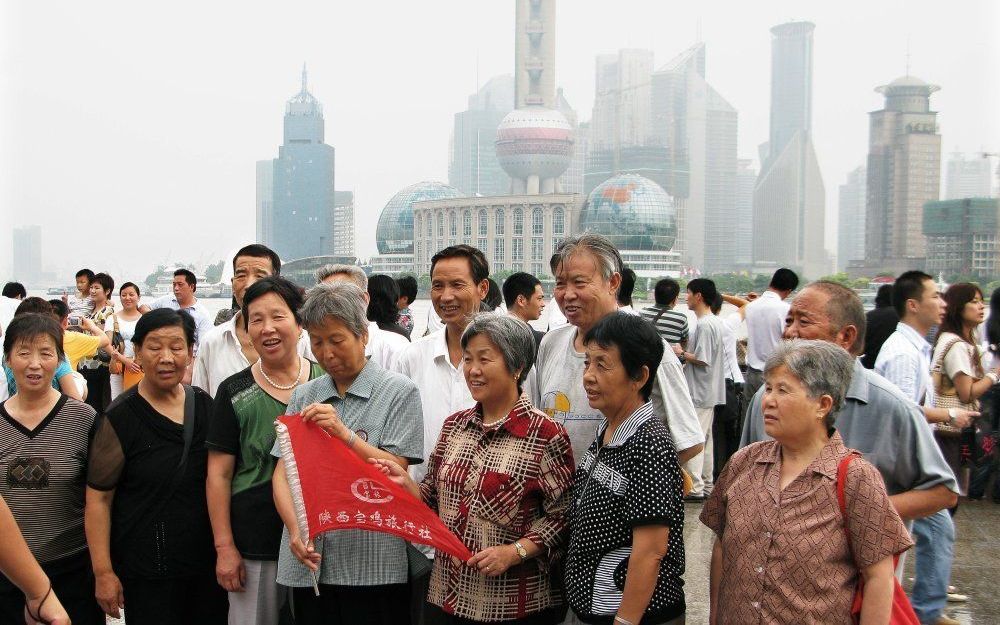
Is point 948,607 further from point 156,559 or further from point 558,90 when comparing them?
point 558,90

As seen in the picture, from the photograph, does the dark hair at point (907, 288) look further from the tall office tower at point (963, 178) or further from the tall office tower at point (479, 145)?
the tall office tower at point (479, 145)

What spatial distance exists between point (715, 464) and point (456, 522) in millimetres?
5375

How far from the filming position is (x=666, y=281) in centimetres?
677

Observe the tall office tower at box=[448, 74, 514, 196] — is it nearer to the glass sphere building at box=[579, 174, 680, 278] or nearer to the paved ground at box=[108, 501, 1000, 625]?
the glass sphere building at box=[579, 174, 680, 278]

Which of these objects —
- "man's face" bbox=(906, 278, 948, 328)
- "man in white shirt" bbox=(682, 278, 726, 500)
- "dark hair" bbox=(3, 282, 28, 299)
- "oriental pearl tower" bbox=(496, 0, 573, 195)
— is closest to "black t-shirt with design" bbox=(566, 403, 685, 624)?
"man's face" bbox=(906, 278, 948, 328)

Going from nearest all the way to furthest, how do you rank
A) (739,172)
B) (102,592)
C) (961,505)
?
1. (102,592)
2. (961,505)
3. (739,172)

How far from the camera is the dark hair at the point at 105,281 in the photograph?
8109mm

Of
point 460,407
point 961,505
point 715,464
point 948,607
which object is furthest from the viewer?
point 715,464

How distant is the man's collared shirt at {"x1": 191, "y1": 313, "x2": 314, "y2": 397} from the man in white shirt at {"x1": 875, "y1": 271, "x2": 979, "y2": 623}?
2.84 metres

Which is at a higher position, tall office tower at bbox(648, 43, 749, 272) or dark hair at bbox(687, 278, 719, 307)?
tall office tower at bbox(648, 43, 749, 272)

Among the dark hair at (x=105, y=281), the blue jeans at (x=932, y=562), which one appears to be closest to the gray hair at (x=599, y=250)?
the blue jeans at (x=932, y=562)

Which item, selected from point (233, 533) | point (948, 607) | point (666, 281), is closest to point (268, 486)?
point (233, 533)

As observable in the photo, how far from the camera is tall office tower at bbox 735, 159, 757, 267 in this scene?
112938 millimetres

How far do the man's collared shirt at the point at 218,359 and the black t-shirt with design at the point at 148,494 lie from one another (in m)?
0.68
